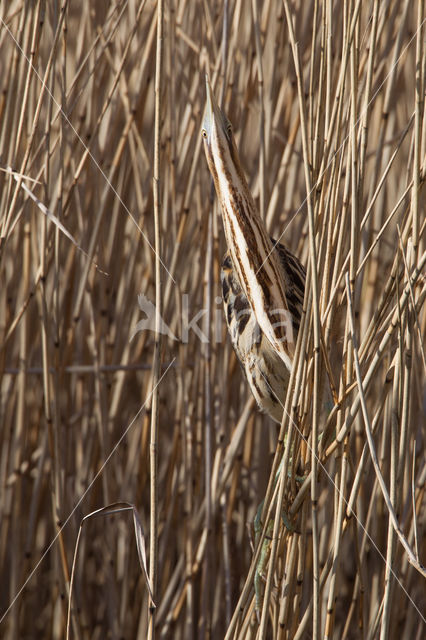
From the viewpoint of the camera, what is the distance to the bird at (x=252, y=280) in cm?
93

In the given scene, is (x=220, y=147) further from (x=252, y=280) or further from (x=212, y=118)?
(x=252, y=280)

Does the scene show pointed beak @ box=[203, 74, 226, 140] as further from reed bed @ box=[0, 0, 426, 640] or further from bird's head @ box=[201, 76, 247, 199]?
reed bed @ box=[0, 0, 426, 640]

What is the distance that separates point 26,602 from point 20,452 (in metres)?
0.42

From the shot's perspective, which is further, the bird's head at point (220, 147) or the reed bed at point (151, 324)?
the reed bed at point (151, 324)

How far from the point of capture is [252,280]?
101 centimetres

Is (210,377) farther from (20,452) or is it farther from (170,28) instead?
(170,28)

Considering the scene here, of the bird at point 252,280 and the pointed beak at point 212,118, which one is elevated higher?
the pointed beak at point 212,118

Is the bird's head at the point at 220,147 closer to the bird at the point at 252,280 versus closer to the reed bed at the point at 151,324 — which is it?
the bird at the point at 252,280

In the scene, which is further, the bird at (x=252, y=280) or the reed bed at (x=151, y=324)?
the reed bed at (x=151, y=324)

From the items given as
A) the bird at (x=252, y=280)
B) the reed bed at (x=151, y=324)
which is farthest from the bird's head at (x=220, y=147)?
the reed bed at (x=151, y=324)

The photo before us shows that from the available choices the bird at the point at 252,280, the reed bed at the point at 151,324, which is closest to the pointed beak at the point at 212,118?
the bird at the point at 252,280

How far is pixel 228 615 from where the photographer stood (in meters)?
1.33

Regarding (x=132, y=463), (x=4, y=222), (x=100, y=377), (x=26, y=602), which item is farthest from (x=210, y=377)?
(x=26, y=602)

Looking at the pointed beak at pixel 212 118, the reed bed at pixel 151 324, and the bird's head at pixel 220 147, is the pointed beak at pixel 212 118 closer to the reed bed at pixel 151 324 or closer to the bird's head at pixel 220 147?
the bird's head at pixel 220 147
